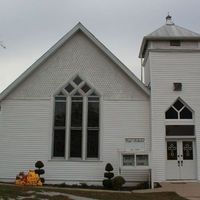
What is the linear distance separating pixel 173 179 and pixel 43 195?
9223mm

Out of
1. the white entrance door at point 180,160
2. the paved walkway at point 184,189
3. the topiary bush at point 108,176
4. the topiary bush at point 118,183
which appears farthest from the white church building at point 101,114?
the topiary bush at point 118,183

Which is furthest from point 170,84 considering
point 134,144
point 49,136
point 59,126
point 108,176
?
point 49,136

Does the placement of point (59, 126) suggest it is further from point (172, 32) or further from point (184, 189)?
point (172, 32)

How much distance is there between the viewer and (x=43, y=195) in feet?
43.6

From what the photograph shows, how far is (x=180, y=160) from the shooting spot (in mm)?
20828

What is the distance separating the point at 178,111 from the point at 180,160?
254cm

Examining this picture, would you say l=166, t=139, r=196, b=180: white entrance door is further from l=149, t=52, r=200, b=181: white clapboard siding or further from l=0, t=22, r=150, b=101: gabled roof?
l=0, t=22, r=150, b=101: gabled roof

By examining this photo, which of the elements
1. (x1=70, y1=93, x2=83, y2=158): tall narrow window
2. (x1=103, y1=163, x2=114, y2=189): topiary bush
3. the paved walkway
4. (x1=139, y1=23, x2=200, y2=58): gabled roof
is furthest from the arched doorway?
(x1=70, y1=93, x2=83, y2=158): tall narrow window

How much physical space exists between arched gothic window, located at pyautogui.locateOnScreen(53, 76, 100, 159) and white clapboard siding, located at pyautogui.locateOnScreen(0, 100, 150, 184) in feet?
1.30

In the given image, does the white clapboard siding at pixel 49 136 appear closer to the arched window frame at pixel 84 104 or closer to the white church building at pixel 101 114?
the white church building at pixel 101 114

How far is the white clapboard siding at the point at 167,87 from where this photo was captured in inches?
816

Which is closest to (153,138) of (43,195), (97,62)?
(97,62)

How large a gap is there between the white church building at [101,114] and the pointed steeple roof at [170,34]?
0.18 feet

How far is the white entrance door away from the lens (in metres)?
20.7
